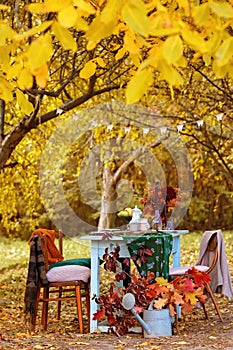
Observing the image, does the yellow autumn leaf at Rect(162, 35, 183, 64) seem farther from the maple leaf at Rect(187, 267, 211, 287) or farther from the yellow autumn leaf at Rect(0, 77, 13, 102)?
the maple leaf at Rect(187, 267, 211, 287)

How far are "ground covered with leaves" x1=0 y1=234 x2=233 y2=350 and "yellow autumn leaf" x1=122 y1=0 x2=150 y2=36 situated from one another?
2.78 meters

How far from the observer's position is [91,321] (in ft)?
16.8

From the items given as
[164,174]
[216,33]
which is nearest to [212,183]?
[164,174]

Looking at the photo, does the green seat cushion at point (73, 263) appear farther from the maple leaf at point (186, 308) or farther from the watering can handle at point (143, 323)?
the maple leaf at point (186, 308)

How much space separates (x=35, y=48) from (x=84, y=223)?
15.0 meters

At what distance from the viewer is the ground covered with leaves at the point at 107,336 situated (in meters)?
4.47

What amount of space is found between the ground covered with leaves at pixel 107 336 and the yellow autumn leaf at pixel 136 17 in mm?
2781

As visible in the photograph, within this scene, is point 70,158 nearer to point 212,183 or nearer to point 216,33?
point 212,183

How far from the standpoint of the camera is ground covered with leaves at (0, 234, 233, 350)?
4.47 m

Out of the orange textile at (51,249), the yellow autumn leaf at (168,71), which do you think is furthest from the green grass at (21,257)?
the yellow autumn leaf at (168,71)

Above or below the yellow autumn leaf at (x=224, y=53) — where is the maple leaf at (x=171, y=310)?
below

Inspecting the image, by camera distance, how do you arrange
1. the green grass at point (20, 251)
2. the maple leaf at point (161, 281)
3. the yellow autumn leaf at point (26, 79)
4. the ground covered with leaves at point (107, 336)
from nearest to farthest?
the yellow autumn leaf at point (26, 79), the ground covered with leaves at point (107, 336), the maple leaf at point (161, 281), the green grass at point (20, 251)

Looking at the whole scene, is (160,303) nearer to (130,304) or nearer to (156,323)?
(156,323)

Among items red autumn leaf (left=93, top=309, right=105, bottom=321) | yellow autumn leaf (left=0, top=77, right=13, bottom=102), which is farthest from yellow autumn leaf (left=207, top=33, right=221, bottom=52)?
red autumn leaf (left=93, top=309, right=105, bottom=321)
